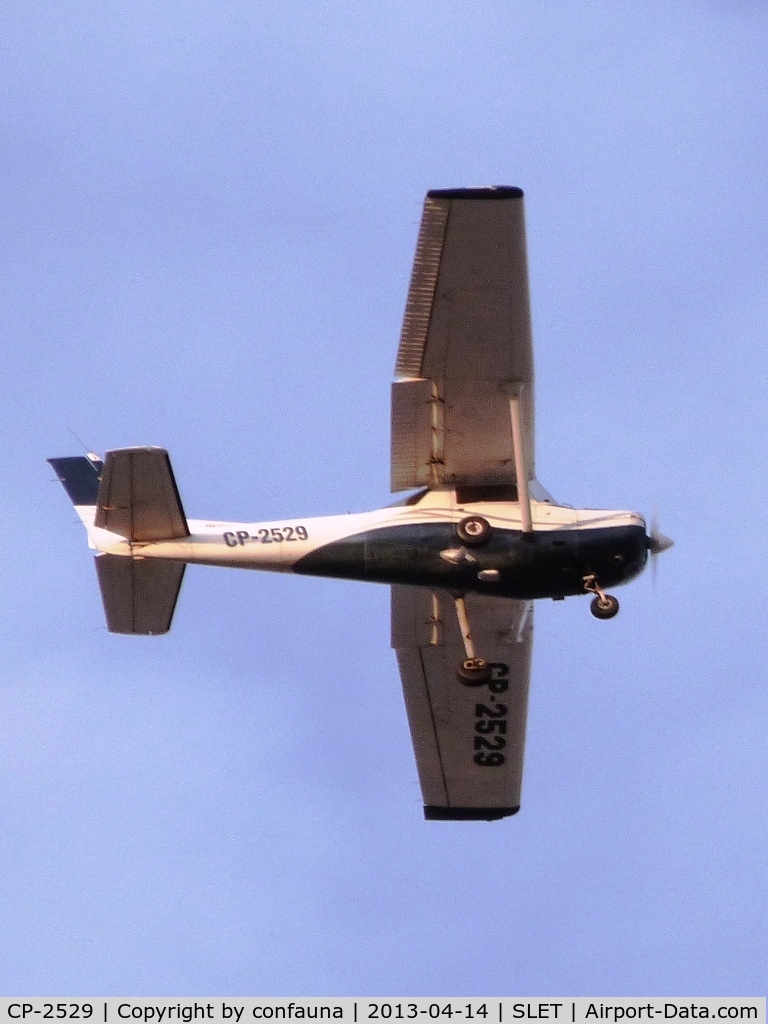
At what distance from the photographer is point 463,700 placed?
3112 centimetres

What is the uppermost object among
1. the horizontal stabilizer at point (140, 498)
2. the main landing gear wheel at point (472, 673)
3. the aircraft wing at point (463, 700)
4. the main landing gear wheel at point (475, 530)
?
the horizontal stabilizer at point (140, 498)

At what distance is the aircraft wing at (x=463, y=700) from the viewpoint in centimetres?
2989

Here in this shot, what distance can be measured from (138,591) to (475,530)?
463cm

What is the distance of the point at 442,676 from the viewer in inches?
1214

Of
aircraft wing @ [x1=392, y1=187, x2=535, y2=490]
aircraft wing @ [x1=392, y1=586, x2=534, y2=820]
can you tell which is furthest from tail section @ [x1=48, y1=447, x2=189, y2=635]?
aircraft wing @ [x1=392, y1=586, x2=534, y2=820]

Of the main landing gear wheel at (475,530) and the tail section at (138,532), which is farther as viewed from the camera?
the main landing gear wheel at (475,530)

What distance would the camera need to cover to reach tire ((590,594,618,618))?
1061 inches

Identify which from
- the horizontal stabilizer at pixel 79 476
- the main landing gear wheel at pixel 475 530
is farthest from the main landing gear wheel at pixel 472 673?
the horizontal stabilizer at pixel 79 476

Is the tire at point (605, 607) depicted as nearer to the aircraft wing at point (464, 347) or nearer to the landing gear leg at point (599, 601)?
the landing gear leg at point (599, 601)

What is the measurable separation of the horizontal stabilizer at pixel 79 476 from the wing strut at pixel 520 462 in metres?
6.66

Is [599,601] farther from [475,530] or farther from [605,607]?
[475,530]
